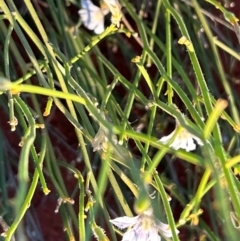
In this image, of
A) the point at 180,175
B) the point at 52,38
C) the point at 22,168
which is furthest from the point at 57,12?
the point at 22,168

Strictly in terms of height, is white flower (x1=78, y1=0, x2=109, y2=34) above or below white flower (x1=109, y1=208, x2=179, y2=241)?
above

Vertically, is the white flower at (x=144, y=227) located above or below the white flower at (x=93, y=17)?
below

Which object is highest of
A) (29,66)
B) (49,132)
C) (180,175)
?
(29,66)

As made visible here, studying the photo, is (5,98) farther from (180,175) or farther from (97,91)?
(180,175)

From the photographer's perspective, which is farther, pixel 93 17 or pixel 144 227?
pixel 93 17

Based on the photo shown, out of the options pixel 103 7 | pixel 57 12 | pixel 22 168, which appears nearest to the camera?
pixel 22 168

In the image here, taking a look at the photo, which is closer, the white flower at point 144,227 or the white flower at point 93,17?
the white flower at point 144,227

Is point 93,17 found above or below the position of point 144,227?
above

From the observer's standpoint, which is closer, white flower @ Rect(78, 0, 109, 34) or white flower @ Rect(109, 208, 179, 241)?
white flower @ Rect(109, 208, 179, 241)
